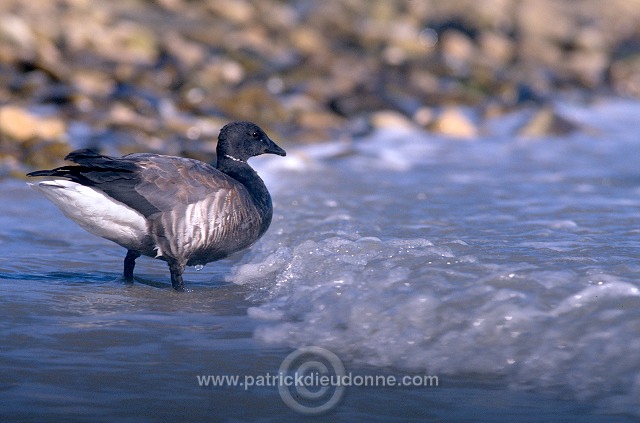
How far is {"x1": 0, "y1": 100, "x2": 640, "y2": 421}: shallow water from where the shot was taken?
434cm

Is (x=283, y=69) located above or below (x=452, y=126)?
above

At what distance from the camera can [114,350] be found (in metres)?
4.90

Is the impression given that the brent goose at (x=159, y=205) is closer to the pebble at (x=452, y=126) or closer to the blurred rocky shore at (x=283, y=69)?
the blurred rocky shore at (x=283, y=69)

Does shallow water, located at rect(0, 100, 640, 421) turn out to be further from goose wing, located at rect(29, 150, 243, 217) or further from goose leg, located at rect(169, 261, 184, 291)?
goose wing, located at rect(29, 150, 243, 217)

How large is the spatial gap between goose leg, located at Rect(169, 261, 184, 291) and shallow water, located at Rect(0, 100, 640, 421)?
0.06 metres

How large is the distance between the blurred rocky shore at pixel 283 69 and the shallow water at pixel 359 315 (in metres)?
4.17

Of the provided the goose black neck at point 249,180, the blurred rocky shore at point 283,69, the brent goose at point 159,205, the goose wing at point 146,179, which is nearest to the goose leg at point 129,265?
the brent goose at point 159,205

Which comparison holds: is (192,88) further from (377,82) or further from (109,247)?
(109,247)

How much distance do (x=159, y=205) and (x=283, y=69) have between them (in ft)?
37.2

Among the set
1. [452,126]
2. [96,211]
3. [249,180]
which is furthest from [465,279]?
[452,126]

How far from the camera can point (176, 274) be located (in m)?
6.32

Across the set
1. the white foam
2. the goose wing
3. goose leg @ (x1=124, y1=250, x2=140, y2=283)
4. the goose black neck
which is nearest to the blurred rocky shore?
the white foam

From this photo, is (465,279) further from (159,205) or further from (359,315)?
(159,205)

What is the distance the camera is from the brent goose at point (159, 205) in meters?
5.98
